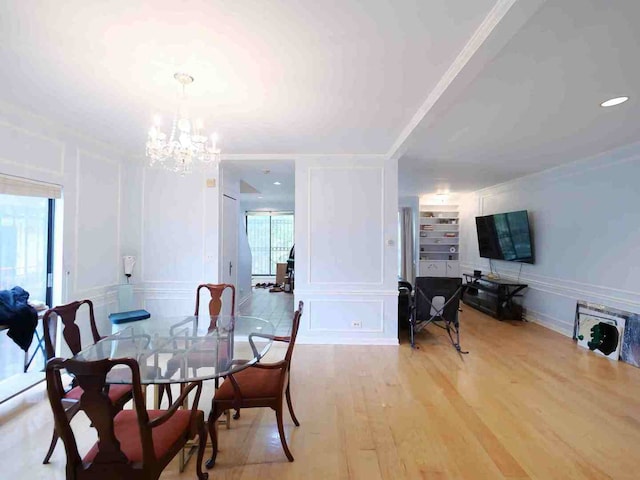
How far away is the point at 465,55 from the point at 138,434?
2.66 metres

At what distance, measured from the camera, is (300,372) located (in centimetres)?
317

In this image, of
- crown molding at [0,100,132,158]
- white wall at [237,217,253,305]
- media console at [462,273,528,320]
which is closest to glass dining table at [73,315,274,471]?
crown molding at [0,100,132,158]

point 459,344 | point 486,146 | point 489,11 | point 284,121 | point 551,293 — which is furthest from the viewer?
point 551,293

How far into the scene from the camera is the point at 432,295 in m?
3.99

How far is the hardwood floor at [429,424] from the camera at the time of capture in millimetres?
1853

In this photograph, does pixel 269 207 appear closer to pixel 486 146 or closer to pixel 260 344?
pixel 486 146

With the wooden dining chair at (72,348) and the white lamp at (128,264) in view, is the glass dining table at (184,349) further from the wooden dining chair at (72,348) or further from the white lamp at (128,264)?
the white lamp at (128,264)

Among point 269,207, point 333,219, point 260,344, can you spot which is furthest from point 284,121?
point 269,207

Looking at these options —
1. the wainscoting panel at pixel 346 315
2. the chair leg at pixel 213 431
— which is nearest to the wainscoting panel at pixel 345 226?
the wainscoting panel at pixel 346 315

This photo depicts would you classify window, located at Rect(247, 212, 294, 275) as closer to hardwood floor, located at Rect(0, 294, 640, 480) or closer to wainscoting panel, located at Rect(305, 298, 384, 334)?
wainscoting panel, located at Rect(305, 298, 384, 334)

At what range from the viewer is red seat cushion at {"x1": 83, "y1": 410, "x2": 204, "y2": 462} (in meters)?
1.35

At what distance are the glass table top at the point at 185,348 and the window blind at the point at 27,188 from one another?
5.14 ft

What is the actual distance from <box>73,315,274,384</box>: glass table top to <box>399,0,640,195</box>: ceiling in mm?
2305

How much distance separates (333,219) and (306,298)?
44.0 inches
